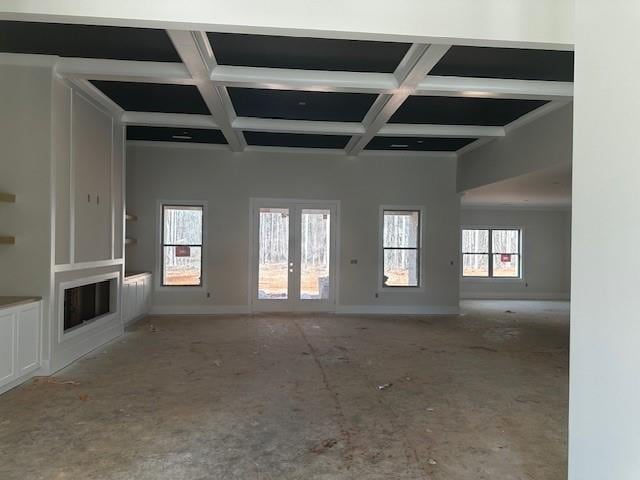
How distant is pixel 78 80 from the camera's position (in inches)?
194

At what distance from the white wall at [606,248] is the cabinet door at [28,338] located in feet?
14.7

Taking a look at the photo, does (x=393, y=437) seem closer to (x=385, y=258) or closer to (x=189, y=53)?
(x=189, y=53)

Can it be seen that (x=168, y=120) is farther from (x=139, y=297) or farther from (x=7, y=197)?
(x=139, y=297)

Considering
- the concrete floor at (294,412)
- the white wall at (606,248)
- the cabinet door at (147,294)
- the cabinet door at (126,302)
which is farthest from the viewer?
the cabinet door at (147,294)

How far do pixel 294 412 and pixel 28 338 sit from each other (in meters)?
2.72

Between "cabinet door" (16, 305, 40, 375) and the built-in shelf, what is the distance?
107 cm

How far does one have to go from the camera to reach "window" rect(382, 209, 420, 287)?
9172 millimetres

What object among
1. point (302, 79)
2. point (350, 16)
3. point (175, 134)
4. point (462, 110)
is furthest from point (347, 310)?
point (350, 16)

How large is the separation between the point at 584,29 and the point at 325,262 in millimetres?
7154

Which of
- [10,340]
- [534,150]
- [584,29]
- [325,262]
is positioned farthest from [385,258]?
[584,29]

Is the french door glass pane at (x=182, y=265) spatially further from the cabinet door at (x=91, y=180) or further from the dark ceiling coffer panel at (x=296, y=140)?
the cabinet door at (x=91, y=180)

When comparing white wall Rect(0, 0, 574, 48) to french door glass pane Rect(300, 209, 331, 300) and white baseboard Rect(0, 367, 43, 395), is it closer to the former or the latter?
white baseboard Rect(0, 367, 43, 395)

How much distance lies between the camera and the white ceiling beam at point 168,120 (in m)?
6.58

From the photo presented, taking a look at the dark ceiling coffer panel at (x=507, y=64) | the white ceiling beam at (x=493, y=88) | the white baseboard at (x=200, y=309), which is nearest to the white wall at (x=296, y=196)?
the white baseboard at (x=200, y=309)
